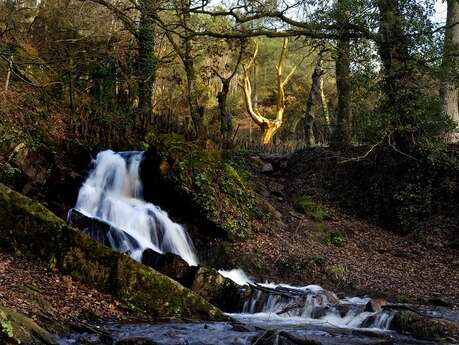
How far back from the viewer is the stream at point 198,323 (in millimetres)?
7164

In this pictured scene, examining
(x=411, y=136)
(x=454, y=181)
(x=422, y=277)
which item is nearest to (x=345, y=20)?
(x=411, y=136)

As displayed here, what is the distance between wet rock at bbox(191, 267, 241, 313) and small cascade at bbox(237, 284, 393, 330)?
0.22 meters

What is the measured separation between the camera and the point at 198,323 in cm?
789

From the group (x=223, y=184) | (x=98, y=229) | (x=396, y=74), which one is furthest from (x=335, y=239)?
(x=98, y=229)

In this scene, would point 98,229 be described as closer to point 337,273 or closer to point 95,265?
point 95,265

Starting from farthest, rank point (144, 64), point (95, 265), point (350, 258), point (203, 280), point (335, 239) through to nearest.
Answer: point (144, 64)
point (335, 239)
point (350, 258)
point (203, 280)
point (95, 265)

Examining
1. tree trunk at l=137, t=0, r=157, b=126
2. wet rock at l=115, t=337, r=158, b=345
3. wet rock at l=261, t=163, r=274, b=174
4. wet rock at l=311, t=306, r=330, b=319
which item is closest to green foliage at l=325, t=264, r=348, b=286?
wet rock at l=311, t=306, r=330, b=319

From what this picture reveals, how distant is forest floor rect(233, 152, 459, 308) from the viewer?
11508 mm

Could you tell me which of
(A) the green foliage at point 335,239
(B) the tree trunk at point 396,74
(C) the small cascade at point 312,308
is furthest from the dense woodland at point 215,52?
(C) the small cascade at point 312,308

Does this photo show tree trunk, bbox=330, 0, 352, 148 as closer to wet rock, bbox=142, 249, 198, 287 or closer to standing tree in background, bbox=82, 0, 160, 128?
standing tree in background, bbox=82, 0, 160, 128

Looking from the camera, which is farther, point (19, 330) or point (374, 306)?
point (374, 306)

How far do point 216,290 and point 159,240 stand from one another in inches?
126

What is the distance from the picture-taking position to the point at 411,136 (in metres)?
15.6

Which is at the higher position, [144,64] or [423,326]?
[144,64]
